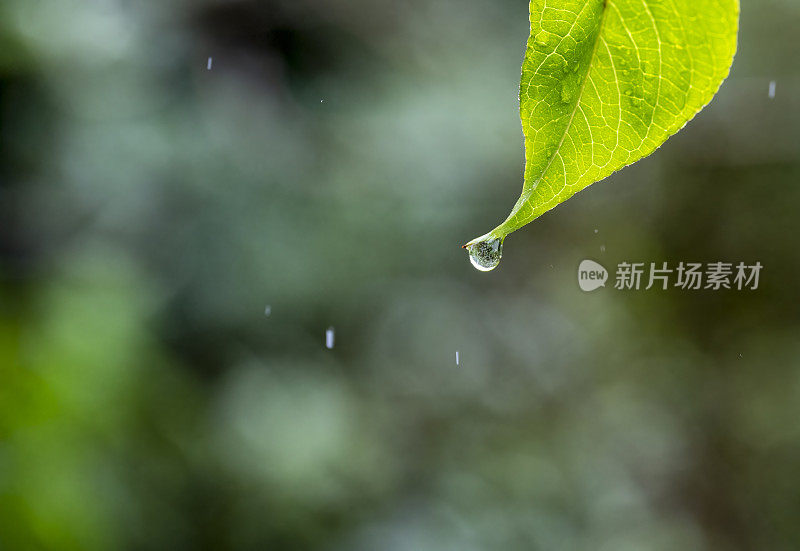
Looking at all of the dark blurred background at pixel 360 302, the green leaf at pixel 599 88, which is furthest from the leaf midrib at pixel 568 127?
the dark blurred background at pixel 360 302

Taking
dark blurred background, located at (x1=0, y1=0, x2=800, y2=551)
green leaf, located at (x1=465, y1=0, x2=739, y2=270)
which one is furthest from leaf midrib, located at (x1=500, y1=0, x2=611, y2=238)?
dark blurred background, located at (x1=0, y1=0, x2=800, y2=551)

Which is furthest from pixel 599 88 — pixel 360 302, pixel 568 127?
pixel 360 302

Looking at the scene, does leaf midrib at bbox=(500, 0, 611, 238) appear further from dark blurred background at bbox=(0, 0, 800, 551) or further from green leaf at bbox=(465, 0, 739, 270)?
dark blurred background at bbox=(0, 0, 800, 551)

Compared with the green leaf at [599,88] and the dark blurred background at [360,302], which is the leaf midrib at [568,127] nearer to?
the green leaf at [599,88]

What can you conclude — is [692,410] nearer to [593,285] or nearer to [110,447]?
[593,285]

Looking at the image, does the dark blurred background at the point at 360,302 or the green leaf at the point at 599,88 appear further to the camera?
the dark blurred background at the point at 360,302
